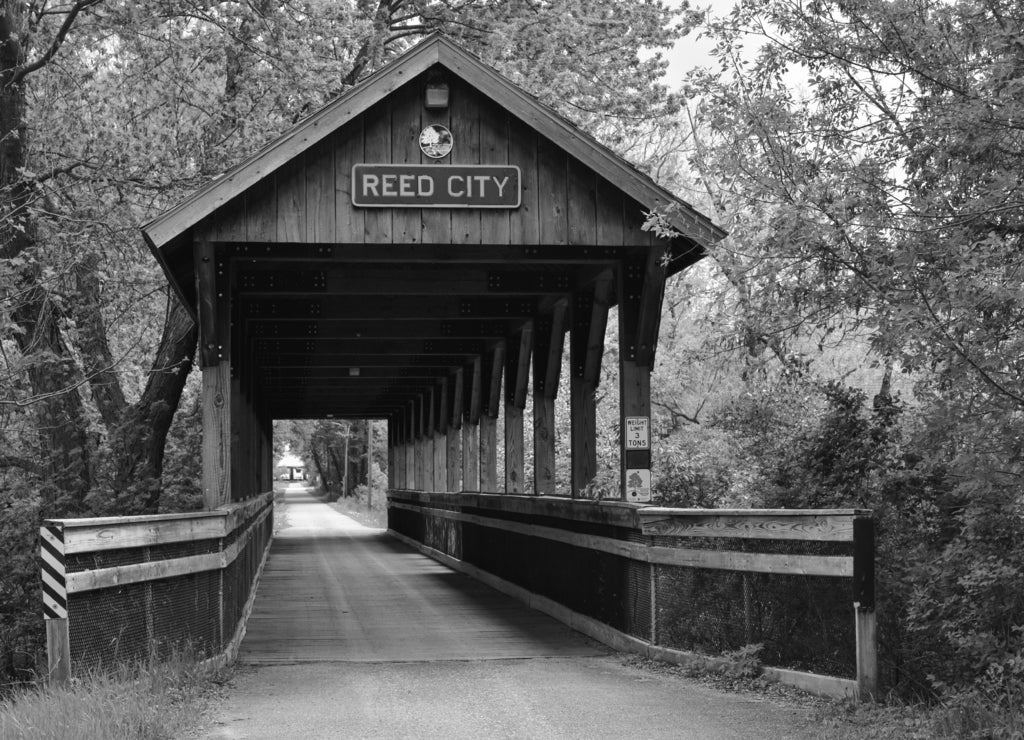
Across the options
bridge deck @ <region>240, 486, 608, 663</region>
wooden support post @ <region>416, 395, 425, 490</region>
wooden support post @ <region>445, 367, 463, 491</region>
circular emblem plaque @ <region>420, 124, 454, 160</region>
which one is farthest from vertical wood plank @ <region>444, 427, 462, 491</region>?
circular emblem plaque @ <region>420, 124, 454, 160</region>

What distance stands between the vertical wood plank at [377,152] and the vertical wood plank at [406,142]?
4cm

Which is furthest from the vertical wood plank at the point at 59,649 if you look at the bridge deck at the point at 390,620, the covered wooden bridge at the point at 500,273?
the bridge deck at the point at 390,620

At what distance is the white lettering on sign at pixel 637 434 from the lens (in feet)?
34.1

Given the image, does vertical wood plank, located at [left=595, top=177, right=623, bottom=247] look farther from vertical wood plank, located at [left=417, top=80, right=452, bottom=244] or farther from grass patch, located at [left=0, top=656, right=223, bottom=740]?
grass patch, located at [left=0, top=656, right=223, bottom=740]

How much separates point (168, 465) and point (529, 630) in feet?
22.7

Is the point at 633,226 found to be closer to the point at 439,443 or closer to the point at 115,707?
the point at 115,707

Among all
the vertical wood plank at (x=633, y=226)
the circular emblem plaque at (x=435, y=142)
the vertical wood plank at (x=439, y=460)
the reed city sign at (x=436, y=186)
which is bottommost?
the vertical wood plank at (x=439, y=460)

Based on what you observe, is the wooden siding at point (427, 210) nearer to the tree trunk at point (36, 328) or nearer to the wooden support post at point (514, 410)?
the tree trunk at point (36, 328)

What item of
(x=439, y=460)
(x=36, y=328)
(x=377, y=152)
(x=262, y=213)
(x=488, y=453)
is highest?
(x=377, y=152)

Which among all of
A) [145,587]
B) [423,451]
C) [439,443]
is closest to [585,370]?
[145,587]

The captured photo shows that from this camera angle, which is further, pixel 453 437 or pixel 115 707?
pixel 453 437

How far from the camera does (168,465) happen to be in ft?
53.4

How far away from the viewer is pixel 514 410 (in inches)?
624

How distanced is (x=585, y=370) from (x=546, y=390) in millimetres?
1575
